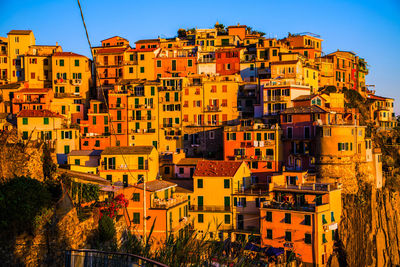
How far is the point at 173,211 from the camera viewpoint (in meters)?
38.7

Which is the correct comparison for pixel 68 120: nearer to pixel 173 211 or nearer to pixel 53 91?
pixel 53 91

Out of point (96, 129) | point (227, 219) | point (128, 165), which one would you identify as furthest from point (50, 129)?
point (227, 219)

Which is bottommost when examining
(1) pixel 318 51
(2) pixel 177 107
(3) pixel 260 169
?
(3) pixel 260 169

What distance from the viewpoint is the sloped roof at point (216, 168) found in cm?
4370

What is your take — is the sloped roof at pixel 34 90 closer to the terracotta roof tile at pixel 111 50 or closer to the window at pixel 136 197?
the terracotta roof tile at pixel 111 50

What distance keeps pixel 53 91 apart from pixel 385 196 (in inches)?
1704

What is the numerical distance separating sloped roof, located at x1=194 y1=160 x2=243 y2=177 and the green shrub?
59.8 feet

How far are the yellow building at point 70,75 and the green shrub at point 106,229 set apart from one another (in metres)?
38.1

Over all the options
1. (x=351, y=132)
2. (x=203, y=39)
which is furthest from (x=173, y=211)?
(x=203, y=39)

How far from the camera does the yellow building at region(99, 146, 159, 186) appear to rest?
43438mm

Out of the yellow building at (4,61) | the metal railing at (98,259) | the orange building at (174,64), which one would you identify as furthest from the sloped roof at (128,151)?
the metal railing at (98,259)

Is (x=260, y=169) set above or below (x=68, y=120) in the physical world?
below

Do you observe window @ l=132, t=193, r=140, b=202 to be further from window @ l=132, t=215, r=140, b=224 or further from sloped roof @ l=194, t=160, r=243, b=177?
sloped roof @ l=194, t=160, r=243, b=177

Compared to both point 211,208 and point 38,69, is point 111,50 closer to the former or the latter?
point 38,69
